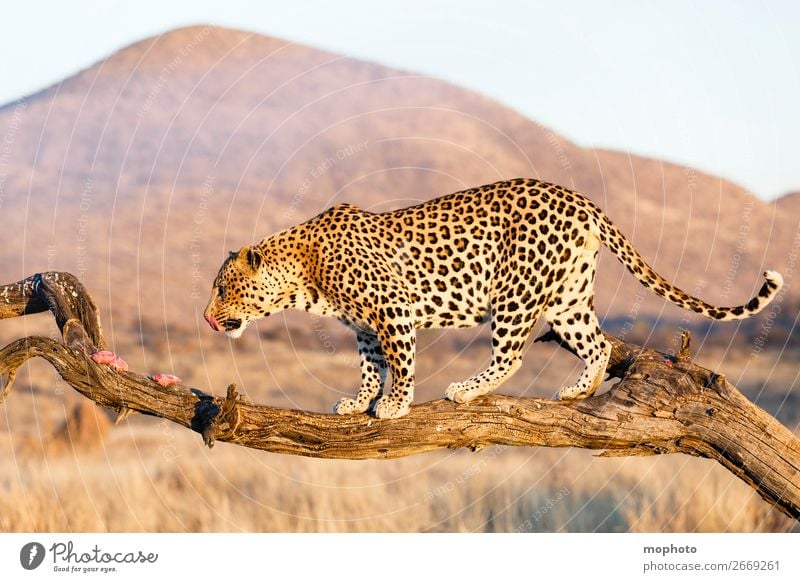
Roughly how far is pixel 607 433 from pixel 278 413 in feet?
12.0

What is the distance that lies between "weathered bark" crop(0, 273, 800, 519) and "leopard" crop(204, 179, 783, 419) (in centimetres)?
30

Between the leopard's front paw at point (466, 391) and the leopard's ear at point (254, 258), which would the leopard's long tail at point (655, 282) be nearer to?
the leopard's front paw at point (466, 391)

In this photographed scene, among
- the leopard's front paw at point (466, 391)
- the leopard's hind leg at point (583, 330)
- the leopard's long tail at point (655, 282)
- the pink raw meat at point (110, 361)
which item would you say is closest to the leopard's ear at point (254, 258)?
A: the pink raw meat at point (110, 361)

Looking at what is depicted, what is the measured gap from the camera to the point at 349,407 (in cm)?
1159

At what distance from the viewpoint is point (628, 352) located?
12.2m

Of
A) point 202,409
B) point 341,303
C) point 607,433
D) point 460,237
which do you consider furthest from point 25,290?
point 607,433

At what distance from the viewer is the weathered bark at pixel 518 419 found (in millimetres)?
11086

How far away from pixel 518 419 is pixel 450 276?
5.73ft

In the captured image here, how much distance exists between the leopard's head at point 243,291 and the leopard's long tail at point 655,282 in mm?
3649

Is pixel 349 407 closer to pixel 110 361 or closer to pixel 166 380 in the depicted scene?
pixel 166 380

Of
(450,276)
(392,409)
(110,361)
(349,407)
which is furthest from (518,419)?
(110,361)

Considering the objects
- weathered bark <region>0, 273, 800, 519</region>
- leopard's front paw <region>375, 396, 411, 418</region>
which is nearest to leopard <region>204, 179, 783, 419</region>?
leopard's front paw <region>375, 396, 411, 418</region>
